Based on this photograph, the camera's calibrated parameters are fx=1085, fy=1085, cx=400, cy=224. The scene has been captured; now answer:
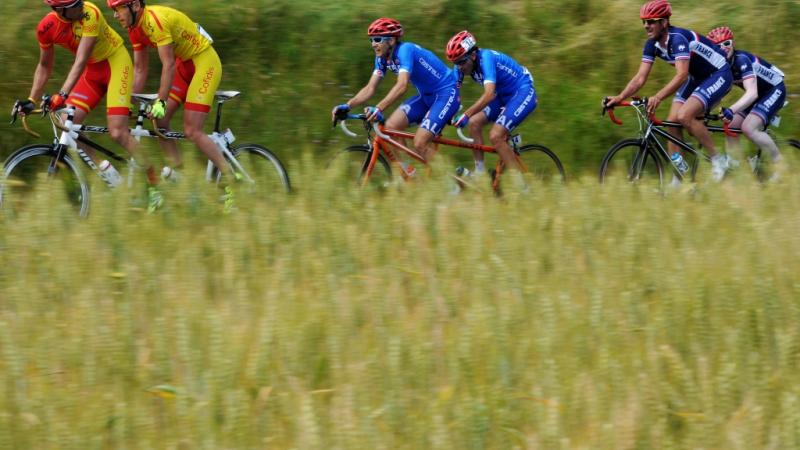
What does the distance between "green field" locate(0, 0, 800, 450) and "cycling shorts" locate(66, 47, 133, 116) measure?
7.42ft

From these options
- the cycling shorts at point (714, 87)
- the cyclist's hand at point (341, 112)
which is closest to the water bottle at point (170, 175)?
the cyclist's hand at point (341, 112)

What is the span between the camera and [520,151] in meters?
11.4

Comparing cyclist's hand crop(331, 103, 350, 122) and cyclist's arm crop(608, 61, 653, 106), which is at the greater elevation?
cyclist's hand crop(331, 103, 350, 122)

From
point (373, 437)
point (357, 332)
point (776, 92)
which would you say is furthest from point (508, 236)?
point (776, 92)

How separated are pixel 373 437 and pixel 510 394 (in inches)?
33.6

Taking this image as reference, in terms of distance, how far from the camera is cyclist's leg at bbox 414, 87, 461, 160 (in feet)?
35.4

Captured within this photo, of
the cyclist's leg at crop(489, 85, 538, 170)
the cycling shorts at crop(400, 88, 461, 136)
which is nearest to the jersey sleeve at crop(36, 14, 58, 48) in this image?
the cycling shorts at crop(400, 88, 461, 136)

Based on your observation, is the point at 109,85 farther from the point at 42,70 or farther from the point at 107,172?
the point at 107,172

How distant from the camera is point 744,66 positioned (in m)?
11.8

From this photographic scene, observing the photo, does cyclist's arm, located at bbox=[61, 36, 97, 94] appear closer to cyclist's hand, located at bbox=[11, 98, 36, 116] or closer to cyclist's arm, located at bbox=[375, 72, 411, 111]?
cyclist's hand, located at bbox=[11, 98, 36, 116]

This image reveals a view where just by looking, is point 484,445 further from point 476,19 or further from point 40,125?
point 476,19

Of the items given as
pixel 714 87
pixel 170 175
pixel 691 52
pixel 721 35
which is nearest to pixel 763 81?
pixel 721 35

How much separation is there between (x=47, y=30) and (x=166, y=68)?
3.62 feet

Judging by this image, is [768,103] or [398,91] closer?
[398,91]
